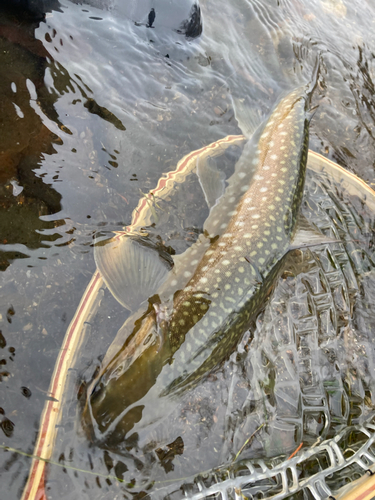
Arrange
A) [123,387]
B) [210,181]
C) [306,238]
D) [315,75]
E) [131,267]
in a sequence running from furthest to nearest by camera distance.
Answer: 1. [315,75]
2. [210,181]
3. [306,238]
4. [131,267]
5. [123,387]

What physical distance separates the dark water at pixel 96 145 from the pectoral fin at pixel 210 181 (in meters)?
0.17

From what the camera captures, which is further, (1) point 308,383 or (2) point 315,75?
(2) point 315,75

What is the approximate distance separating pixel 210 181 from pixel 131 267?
4.68ft

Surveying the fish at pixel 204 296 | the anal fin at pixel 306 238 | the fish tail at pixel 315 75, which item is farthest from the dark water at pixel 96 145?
the anal fin at pixel 306 238

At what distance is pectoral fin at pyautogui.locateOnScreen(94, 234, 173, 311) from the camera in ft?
8.91

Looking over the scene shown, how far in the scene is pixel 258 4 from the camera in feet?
16.4

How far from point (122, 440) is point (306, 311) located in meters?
2.35

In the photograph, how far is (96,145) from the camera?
3264 millimetres

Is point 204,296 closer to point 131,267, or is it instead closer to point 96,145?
point 131,267

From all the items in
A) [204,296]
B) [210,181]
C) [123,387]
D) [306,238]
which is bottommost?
[123,387]

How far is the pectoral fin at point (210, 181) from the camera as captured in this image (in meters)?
3.40

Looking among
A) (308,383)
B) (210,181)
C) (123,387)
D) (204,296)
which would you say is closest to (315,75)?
(210,181)

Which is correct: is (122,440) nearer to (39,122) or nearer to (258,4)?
(39,122)

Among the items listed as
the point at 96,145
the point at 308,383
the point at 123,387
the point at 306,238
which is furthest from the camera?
the point at 96,145
